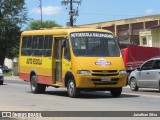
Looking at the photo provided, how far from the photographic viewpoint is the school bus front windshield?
19.6 meters

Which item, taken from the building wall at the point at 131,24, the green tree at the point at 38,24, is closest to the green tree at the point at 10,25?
the building wall at the point at 131,24

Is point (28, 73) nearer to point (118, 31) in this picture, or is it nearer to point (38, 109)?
point (38, 109)

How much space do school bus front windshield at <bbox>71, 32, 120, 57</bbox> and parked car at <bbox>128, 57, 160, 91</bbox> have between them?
4.22 metres

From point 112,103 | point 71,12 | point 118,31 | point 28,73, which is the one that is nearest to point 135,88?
point 28,73

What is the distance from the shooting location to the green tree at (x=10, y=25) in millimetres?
80500

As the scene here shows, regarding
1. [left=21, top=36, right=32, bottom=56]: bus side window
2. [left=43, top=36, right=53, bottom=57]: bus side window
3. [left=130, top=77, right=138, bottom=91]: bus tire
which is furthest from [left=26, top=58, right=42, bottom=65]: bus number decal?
[left=130, top=77, right=138, bottom=91]: bus tire

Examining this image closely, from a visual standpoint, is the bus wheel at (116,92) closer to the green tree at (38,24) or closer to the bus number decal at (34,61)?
the bus number decal at (34,61)

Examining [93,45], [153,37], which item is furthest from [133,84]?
[153,37]

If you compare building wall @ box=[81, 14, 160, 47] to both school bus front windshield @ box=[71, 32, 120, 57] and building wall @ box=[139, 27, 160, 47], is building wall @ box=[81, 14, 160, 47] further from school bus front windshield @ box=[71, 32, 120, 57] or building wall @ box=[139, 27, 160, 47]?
school bus front windshield @ box=[71, 32, 120, 57]

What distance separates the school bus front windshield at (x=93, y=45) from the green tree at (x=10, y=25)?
59.7 metres

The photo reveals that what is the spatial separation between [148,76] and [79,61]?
6.18 metres

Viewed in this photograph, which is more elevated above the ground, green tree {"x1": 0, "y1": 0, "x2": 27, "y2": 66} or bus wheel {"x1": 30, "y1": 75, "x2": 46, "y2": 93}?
green tree {"x1": 0, "y1": 0, "x2": 27, "y2": 66}

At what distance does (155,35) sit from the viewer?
60219mm

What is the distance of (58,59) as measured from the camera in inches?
822
